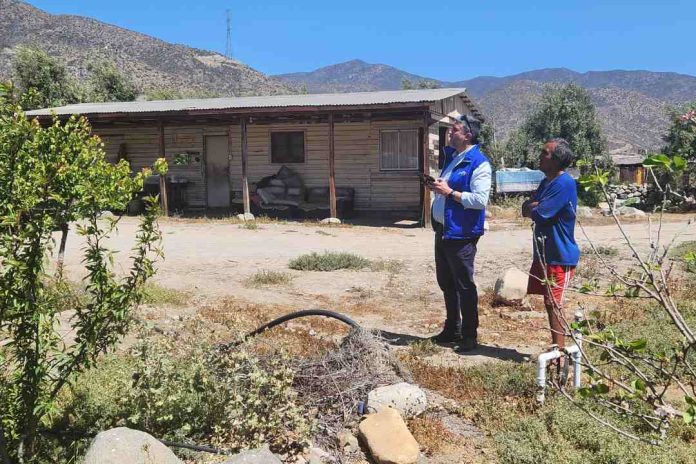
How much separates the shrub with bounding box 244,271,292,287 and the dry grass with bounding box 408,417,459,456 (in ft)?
15.5

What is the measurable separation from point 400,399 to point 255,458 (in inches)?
45.7

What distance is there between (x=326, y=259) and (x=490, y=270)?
2.49 meters

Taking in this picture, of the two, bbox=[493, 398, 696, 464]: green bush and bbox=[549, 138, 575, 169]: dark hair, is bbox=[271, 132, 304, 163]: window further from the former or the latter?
bbox=[493, 398, 696, 464]: green bush

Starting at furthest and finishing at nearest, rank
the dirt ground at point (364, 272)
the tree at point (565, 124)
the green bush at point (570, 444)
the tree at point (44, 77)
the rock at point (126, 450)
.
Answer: the tree at point (565, 124), the tree at point (44, 77), the dirt ground at point (364, 272), the green bush at point (570, 444), the rock at point (126, 450)

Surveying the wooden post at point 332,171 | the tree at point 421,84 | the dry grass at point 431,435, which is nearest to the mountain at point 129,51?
the tree at point 421,84

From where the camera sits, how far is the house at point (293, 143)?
16531mm

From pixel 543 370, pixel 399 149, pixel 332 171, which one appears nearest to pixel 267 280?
pixel 543 370

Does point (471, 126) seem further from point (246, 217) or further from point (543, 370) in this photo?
point (246, 217)

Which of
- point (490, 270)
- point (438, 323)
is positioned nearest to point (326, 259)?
point (490, 270)

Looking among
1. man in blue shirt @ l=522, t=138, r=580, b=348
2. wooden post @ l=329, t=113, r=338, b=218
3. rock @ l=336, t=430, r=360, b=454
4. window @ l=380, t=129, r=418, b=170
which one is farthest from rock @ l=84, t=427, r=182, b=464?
window @ l=380, t=129, r=418, b=170

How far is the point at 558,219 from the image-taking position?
459cm

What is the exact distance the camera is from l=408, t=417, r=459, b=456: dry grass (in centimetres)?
365

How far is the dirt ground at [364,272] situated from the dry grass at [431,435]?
2.81 feet

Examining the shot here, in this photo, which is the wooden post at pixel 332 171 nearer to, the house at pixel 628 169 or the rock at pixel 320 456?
the rock at pixel 320 456
